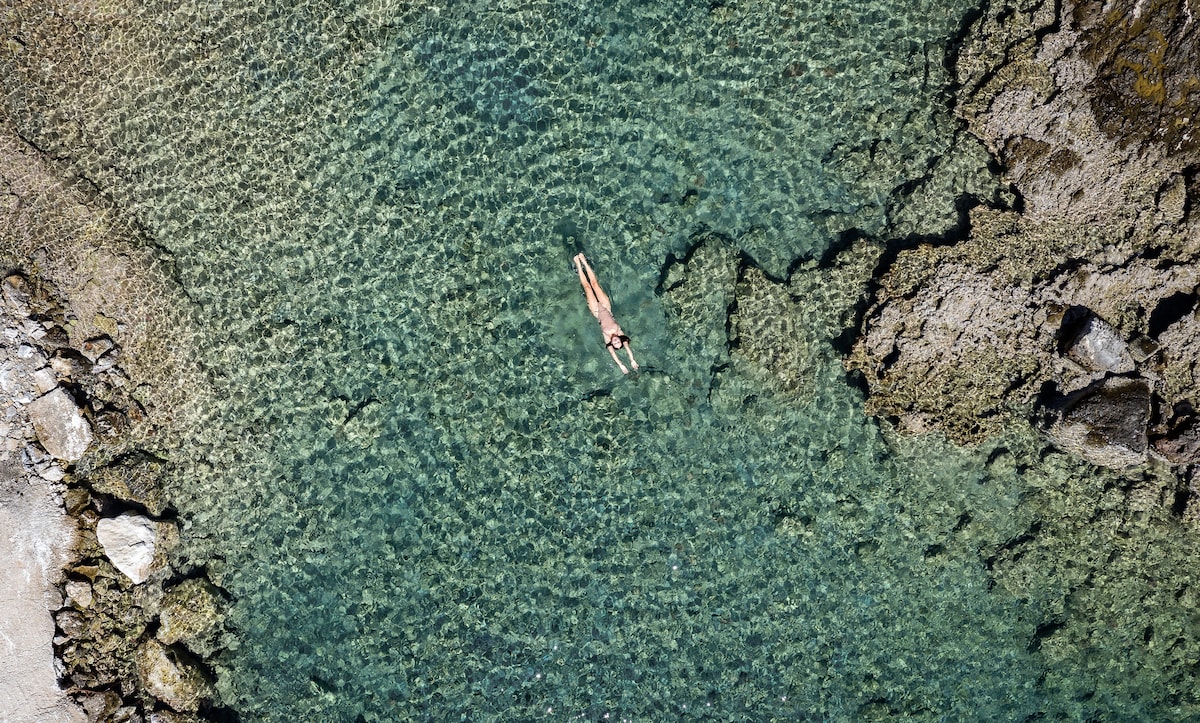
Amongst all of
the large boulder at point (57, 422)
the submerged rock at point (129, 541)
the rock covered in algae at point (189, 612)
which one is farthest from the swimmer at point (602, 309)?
the large boulder at point (57, 422)

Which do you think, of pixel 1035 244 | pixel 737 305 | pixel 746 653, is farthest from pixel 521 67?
pixel 746 653

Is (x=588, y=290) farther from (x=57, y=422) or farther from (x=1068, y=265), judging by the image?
(x=57, y=422)

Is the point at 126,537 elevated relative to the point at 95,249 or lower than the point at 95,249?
lower

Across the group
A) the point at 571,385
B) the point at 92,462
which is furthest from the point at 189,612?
the point at 571,385

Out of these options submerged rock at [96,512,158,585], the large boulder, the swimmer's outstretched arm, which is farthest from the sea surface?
the large boulder

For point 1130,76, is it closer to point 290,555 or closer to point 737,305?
point 737,305

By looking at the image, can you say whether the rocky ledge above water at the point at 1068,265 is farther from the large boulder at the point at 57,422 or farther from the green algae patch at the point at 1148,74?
the large boulder at the point at 57,422
